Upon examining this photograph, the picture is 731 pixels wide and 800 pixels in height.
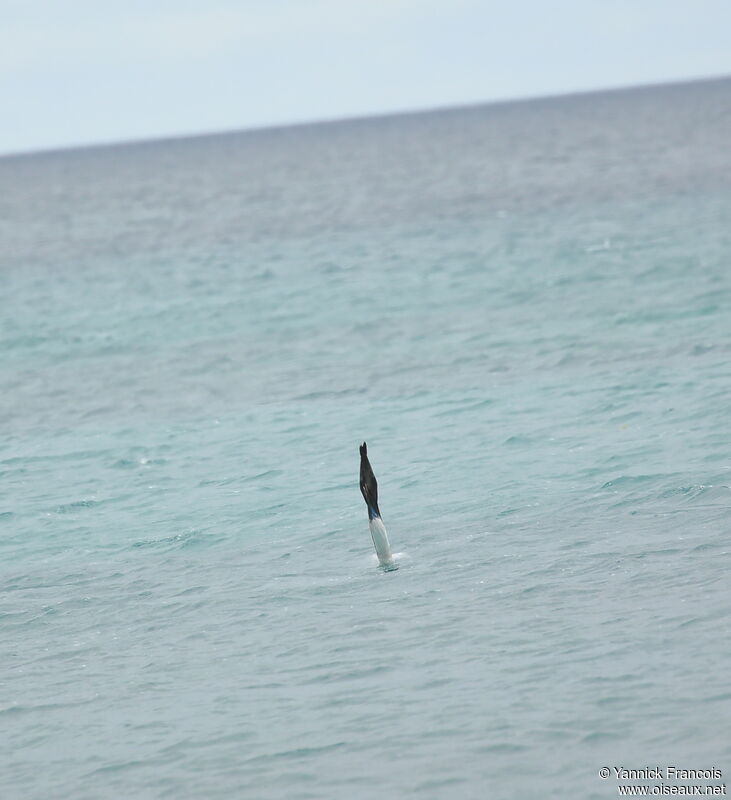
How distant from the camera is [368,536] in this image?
17219 millimetres

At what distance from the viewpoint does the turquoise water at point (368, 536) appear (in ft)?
37.9

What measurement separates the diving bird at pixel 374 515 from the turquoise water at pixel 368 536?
0.42 m

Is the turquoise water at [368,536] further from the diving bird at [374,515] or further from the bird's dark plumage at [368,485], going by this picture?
the bird's dark plumage at [368,485]

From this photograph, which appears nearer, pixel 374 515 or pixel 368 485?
pixel 368 485

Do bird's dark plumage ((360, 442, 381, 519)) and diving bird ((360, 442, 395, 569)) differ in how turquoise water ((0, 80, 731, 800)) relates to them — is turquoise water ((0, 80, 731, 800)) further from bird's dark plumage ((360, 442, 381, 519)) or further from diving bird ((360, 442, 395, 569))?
bird's dark plumage ((360, 442, 381, 519))

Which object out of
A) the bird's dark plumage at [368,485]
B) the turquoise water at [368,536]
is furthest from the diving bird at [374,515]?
the turquoise water at [368,536]

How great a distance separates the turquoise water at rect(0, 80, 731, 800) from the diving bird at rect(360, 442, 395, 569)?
0.42 metres

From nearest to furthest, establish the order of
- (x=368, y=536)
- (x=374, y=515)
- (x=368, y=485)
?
(x=368, y=485), (x=374, y=515), (x=368, y=536)

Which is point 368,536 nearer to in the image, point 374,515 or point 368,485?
point 374,515

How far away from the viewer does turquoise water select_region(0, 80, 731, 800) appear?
1154cm

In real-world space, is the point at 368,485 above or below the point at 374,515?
above

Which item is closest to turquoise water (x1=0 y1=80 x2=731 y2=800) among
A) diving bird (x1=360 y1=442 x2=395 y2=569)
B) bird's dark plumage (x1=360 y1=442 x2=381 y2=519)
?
diving bird (x1=360 y1=442 x2=395 y2=569)

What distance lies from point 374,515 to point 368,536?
5.78 feet

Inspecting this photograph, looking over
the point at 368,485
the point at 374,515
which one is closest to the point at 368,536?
the point at 374,515
